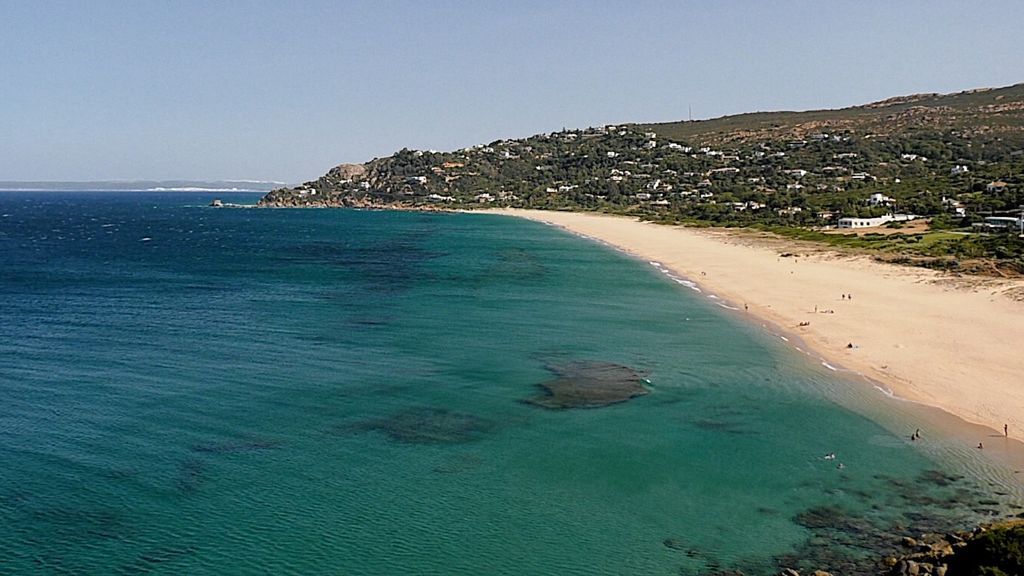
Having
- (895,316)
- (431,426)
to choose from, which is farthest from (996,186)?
(431,426)

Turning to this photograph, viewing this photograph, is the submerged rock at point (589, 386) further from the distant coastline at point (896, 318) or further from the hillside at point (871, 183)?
the hillside at point (871, 183)

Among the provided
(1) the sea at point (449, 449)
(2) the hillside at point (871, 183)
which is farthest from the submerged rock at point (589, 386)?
(2) the hillside at point (871, 183)

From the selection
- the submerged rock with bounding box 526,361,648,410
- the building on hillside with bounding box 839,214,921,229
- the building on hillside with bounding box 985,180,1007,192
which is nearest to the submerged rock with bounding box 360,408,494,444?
the submerged rock with bounding box 526,361,648,410

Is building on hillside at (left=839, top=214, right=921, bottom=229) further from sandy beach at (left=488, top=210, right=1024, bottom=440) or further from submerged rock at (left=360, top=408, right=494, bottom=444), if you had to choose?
submerged rock at (left=360, top=408, right=494, bottom=444)

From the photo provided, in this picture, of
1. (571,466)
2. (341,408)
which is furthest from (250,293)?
(571,466)

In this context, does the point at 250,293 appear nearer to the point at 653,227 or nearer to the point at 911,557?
the point at 911,557
